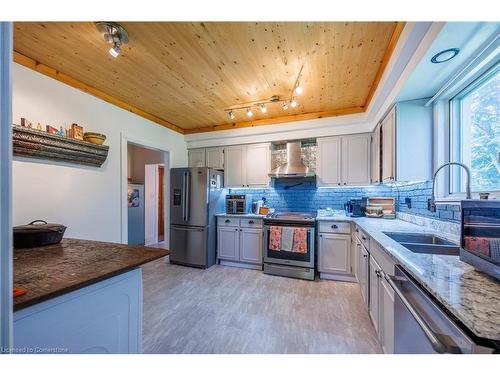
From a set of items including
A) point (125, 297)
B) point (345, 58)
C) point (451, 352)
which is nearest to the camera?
point (451, 352)

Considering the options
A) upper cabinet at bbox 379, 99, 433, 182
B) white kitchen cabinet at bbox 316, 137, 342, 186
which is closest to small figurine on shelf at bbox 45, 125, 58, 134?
white kitchen cabinet at bbox 316, 137, 342, 186

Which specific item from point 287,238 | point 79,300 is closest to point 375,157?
point 287,238

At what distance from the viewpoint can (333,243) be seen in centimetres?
297

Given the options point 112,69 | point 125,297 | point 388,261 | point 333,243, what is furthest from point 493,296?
point 112,69

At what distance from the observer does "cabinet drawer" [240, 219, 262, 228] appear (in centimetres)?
340

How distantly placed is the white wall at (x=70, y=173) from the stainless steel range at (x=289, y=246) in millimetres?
2168

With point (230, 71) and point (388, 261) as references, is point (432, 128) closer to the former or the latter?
point (388, 261)

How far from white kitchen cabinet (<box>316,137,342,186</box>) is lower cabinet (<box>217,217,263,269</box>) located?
126cm

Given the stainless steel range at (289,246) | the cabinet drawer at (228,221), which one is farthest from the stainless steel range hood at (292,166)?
the cabinet drawer at (228,221)

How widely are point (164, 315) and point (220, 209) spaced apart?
6.45 ft

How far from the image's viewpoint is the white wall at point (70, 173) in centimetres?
198

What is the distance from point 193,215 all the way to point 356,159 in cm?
278

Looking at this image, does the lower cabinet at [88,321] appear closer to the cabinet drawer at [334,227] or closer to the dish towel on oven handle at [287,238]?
the dish towel on oven handle at [287,238]

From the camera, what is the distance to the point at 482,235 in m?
0.94
